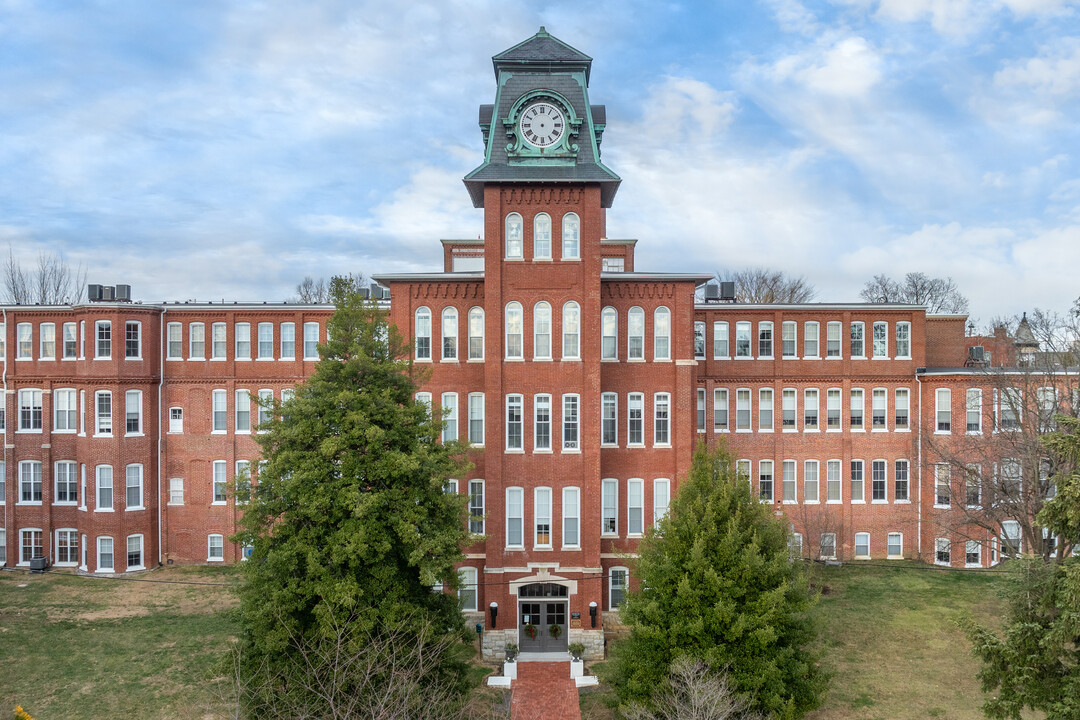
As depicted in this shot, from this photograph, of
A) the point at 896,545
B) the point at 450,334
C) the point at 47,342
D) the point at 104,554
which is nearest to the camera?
the point at 450,334

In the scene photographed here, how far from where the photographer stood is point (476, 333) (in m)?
27.7

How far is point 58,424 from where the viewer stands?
34.7 metres

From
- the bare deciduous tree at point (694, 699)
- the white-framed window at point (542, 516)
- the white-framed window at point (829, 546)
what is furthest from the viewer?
the white-framed window at point (829, 546)

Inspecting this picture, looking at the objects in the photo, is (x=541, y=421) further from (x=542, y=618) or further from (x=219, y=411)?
(x=219, y=411)

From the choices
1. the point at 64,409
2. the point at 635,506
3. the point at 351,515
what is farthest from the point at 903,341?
the point at 64,409

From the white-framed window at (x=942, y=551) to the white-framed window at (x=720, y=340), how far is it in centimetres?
1418

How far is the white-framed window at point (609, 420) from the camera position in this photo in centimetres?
2734

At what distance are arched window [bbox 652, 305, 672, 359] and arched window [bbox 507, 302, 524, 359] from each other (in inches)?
219

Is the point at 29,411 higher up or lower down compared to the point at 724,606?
higher up

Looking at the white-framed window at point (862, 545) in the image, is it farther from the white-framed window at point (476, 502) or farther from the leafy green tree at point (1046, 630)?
the white-framed window at point (476, 502)

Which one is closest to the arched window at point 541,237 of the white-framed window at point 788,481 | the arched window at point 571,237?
the arched window at point 571,237

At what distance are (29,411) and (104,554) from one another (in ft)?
28.5

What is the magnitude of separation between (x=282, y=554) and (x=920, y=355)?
31.8 metres

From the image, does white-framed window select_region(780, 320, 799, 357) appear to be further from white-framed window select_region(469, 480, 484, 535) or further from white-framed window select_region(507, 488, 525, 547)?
white-framed window select_region(469, 480, 484, 535)
